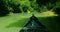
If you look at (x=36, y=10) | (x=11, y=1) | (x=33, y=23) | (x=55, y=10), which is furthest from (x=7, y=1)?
(x=33, y=23)

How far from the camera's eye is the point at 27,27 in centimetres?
302

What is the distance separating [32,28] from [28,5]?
18.0 meters

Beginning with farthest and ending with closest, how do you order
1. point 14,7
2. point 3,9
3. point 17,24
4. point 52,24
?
1. point 14,7
2. point 3,9
3. point 17,24
4. point 52,24

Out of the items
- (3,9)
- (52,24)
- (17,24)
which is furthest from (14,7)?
(52,24)

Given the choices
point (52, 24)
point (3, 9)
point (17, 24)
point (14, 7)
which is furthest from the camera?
point (14, 7)

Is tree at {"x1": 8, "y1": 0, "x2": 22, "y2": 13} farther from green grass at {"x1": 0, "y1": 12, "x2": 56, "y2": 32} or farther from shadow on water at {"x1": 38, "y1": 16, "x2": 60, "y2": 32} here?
shadow on water at {"x1": 38, "y1": 16, "x2": 60, "y2": 32}

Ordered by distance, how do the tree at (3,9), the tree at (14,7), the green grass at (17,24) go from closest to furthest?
the green grass at (17,24) → the tree at (3,9) → the tree at (14,7)

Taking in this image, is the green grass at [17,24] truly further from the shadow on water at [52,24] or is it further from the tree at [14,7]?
the tree at [14,7]

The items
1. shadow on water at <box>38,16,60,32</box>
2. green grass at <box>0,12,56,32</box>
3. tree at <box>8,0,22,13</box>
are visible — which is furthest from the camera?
tree at <box>8,0,22,13</box>

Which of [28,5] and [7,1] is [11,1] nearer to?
[7,1]

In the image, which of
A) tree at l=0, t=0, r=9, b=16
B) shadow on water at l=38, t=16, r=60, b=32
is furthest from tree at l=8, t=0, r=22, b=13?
shadow on water at l=38, t=16, r=60, b=32

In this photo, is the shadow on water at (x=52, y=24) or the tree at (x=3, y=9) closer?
the shadow on water at (x=52, y=24)

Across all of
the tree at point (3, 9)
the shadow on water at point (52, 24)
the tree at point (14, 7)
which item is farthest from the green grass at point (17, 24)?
the tree at point (14, 7)

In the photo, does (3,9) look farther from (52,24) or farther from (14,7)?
(52,24)
